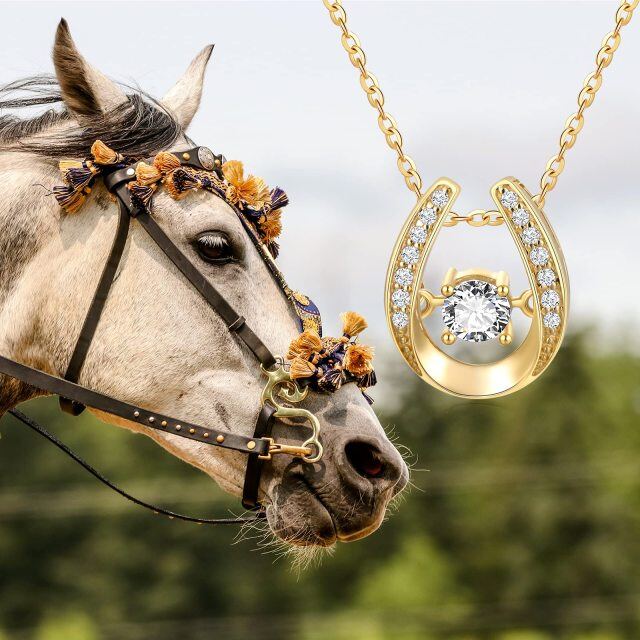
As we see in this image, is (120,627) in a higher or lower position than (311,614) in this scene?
lower

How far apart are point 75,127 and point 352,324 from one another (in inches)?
57.4

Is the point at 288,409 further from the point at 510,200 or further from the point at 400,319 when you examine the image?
the point at 510,200

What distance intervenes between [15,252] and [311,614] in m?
44.8

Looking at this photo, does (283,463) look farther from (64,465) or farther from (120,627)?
(64,465)

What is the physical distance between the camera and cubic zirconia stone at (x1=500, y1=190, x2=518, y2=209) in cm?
455

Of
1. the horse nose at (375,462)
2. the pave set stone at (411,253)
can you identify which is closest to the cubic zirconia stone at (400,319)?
the pave set stone at (411,253)

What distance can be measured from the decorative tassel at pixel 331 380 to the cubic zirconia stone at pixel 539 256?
86 centimetres

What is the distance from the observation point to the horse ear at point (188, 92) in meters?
5.43

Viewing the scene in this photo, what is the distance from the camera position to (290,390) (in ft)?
14.9

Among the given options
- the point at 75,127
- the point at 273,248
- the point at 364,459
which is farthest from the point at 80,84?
the point at 364,459

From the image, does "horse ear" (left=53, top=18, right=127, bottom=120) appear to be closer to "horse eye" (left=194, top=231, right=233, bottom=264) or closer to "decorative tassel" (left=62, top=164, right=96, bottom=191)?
"decorative tassel" (left=62, top=164, right=96, bottom=191)

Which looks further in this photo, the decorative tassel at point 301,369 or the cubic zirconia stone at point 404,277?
the cubic zirconia stone at point 404,277

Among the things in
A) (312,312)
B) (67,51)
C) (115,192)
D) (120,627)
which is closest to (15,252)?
(115,192)

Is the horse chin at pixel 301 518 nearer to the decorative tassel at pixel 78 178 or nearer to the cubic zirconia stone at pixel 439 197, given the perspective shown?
the cubic zirconia stone at pixel 439 197
